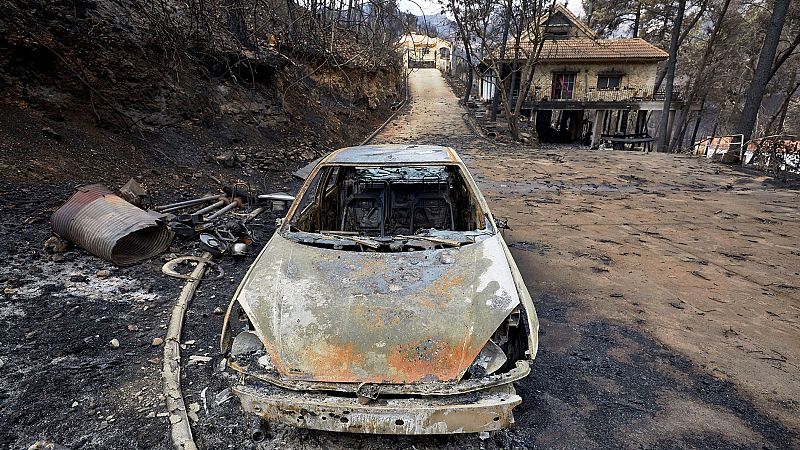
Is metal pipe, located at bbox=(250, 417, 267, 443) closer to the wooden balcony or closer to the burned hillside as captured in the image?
the burned hillside

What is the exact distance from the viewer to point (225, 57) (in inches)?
372

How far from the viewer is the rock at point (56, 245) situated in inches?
185

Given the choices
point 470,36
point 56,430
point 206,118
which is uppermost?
point 470,36

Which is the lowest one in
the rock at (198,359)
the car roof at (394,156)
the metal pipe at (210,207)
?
the rock at (198,359)

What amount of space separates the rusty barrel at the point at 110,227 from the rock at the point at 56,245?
0.07 meters

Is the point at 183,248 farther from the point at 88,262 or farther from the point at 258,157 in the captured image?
the point at 258,157

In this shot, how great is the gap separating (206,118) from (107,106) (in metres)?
1.98

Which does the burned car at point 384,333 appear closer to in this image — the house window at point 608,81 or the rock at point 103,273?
the rock at point 103,273

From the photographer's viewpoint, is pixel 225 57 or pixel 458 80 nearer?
pixel 225 57

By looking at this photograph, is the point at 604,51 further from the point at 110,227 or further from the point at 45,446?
the point at 45,446

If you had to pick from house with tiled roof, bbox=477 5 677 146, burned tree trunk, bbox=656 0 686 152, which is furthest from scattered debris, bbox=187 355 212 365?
house with tiled roof, bbox=477 5 677 146

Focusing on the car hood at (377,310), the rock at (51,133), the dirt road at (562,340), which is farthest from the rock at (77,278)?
the rock at (51,133)

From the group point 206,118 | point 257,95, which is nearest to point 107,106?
point 206,118

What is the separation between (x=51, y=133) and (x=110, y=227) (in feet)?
11.5
